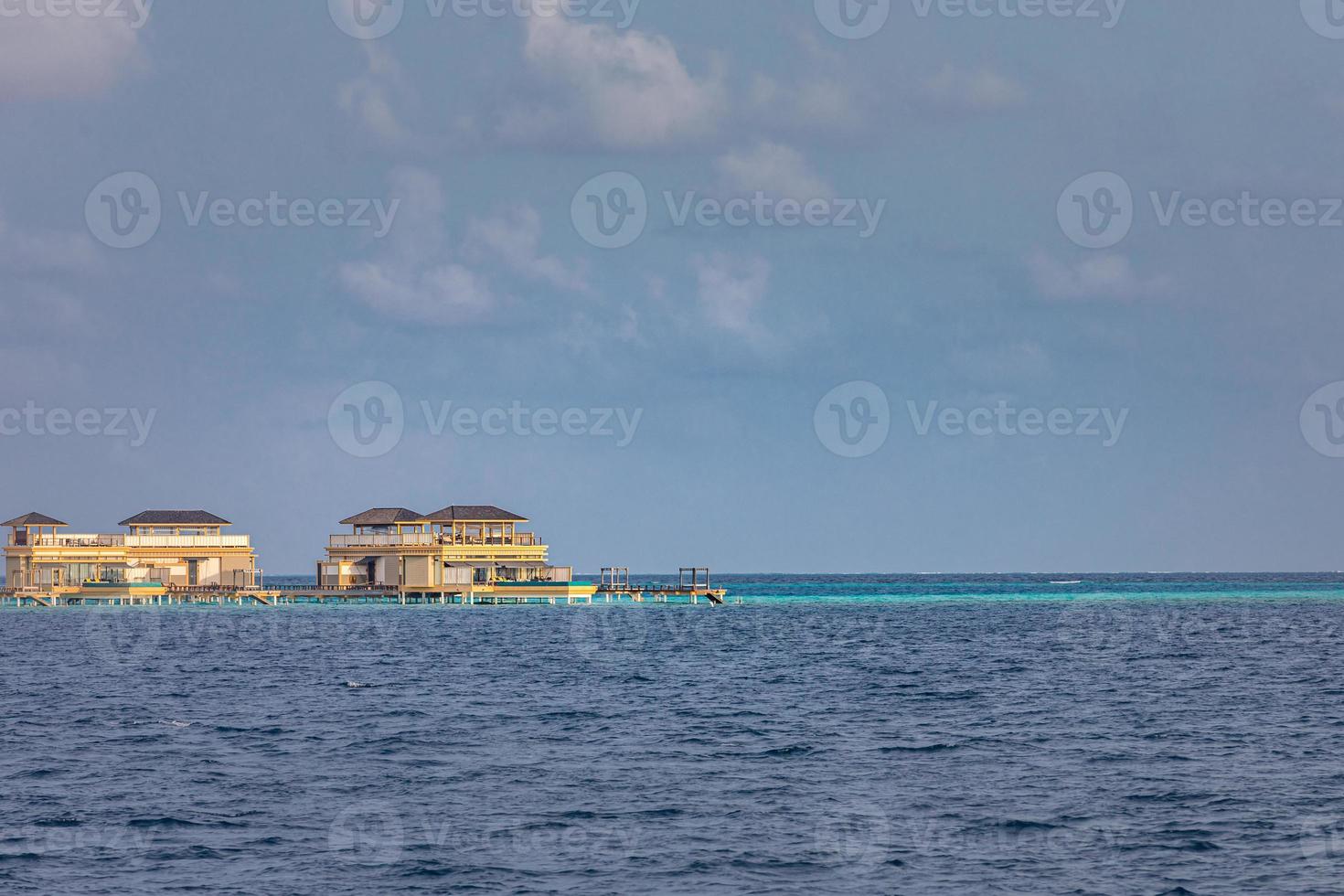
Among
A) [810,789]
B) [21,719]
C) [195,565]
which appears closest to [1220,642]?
[810,789]

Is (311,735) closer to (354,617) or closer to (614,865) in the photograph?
(614,865)

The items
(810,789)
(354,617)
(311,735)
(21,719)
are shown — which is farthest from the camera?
(354,617)

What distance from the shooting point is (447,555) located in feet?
484

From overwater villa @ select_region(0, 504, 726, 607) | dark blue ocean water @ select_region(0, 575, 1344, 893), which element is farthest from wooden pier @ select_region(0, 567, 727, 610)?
dark blue ocean water @ select_region(0, 575, 1344, 893)

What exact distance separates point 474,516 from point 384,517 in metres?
9.67

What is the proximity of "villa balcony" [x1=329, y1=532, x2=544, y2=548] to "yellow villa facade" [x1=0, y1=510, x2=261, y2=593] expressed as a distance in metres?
14.5

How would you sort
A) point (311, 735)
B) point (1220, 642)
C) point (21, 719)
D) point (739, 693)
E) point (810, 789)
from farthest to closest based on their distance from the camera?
point (1220, 642) → point (739, 693) → point (21, 719) → point (311, 735) → point (810, 789)

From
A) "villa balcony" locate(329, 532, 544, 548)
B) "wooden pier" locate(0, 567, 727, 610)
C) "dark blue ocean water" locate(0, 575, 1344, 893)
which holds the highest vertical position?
"villa balcony" locate(329, 532, 544, 548)

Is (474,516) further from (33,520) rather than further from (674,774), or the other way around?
(674,774)

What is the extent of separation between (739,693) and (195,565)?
106817 millimetres

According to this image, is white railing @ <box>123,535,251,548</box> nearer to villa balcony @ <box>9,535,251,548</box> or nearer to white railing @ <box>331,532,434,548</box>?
villa balcony @ <box>9,535,251,548</box>

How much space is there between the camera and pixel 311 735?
49.7m

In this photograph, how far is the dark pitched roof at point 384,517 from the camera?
5925 inches

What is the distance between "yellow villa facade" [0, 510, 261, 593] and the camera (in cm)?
15238
